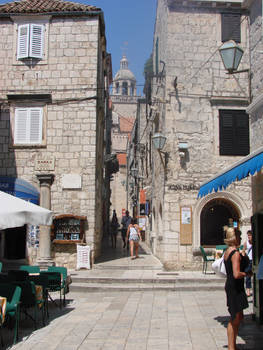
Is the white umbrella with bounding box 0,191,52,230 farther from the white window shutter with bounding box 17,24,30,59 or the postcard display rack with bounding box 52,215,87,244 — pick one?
the white window shutter with bounding box 17,24,30,59

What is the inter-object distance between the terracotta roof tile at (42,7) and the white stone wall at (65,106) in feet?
1.18

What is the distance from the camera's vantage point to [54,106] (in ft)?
50.8

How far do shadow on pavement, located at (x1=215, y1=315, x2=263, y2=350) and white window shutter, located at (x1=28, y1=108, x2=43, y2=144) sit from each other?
9830 mm

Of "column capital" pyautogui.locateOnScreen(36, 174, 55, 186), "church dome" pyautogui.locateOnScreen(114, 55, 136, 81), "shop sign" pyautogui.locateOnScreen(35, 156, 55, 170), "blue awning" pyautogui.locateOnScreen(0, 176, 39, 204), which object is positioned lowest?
"blue awning" pyautogui.locateOnScreen(0, 176, 39, 204)

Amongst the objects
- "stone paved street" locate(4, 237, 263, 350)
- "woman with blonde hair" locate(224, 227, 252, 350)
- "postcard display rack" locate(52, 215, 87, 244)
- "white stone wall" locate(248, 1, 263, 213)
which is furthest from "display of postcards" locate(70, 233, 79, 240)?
"woman with blonde hair" locate(224, 227, 252, 350)

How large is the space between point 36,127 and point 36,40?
3246mm

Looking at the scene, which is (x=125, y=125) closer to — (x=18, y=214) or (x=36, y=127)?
(x=36, y=127)

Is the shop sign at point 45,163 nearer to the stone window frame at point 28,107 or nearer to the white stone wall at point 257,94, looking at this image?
the stone window frame at point 28,107

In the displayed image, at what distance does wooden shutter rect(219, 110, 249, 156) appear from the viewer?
15094 mm

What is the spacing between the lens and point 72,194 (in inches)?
592

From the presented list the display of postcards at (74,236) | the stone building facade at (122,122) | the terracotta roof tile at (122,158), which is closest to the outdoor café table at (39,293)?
the display of postcards at (74,236)

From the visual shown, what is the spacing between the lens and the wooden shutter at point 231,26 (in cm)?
1536

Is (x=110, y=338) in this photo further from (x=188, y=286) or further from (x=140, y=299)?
(x=188, y=286)

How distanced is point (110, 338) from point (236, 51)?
5.56m
